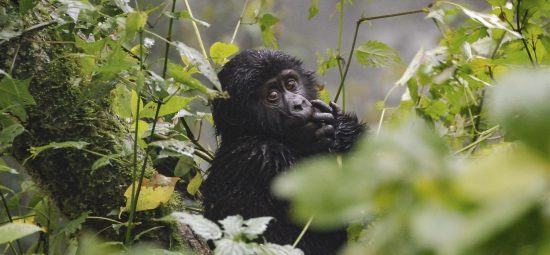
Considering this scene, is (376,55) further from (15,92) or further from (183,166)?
(15,92)

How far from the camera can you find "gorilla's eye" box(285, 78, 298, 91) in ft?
8.93

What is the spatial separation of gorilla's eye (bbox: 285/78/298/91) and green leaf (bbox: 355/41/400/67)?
0.44m

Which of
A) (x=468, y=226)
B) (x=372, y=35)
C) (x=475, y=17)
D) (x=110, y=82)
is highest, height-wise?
(x=468, y=226)

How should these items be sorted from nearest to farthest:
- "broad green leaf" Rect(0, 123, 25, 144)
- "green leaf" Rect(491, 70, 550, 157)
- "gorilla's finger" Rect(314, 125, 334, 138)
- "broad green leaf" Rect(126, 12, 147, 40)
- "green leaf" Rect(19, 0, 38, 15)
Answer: "green leaf" Rect(491, 70, 550, 157) < "broad green leaf" Rect(126, 12, 147, 40) < "broad green leaf" Rect(0, 123, 25, 144) < "green leaf" Rect(19, 0, 38, 15) < "gorilla's finger" Rect(314, 125, 334, 138)

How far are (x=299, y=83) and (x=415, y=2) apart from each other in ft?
18.0

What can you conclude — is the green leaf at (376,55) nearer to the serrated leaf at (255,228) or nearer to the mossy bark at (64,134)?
the mossy bark at (64,134)

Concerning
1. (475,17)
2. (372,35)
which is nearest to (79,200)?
(475,17)

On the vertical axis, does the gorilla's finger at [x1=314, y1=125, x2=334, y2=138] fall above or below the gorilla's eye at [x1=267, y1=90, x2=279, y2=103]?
below

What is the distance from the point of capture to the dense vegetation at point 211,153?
38 centimetres

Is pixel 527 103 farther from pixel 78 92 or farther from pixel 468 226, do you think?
pixel 78 92

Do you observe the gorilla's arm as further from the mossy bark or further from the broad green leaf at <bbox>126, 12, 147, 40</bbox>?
the broad green leaf at <bbox>126, 12, 147, 40</bbox>

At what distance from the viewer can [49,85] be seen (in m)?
1.88

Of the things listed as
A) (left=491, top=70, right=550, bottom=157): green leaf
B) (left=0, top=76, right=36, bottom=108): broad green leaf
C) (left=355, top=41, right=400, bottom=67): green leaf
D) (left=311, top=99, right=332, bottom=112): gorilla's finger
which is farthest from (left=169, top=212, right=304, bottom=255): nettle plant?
(left=311, top=99, right=332, bottom=112): gorilla's finger

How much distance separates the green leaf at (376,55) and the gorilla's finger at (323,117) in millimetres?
242
